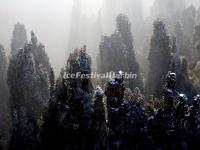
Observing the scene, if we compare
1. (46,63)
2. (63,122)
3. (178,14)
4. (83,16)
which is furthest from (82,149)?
(83,16)

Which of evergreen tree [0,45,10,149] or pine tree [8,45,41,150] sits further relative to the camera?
evergreen tree [0,45,10,149]

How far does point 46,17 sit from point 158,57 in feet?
314

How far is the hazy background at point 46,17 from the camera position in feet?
538

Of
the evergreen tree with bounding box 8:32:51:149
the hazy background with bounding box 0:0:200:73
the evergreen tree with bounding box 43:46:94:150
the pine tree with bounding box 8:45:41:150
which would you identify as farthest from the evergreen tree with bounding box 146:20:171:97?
the hazy background with bounding box 0:0:200:73

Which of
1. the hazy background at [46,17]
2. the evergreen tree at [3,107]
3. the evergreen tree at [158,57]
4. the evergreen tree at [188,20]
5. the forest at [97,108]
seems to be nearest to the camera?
the forest at [97,108]

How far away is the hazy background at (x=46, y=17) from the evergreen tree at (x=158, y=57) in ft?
206

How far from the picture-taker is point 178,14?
5576 inches

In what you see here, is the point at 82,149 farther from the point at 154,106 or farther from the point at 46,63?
the point at 46,63

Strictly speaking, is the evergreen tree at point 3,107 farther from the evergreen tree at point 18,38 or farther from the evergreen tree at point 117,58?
the evergreen tree at point 117,58

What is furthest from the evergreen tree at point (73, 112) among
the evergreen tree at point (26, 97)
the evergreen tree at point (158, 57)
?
the evergreen tree at point (158, 57)

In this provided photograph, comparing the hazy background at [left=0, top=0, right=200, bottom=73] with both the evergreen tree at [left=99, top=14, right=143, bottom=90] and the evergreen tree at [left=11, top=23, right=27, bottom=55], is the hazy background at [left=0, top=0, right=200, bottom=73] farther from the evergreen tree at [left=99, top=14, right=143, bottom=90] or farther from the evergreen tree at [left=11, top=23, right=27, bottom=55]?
the evergreen tree at [left=99, top=14, right=143, bottom=90]

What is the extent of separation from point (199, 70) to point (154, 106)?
119 feet

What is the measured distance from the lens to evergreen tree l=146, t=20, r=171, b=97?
93.8 meters

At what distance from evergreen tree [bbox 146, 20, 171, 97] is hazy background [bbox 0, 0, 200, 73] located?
62.8 metres
